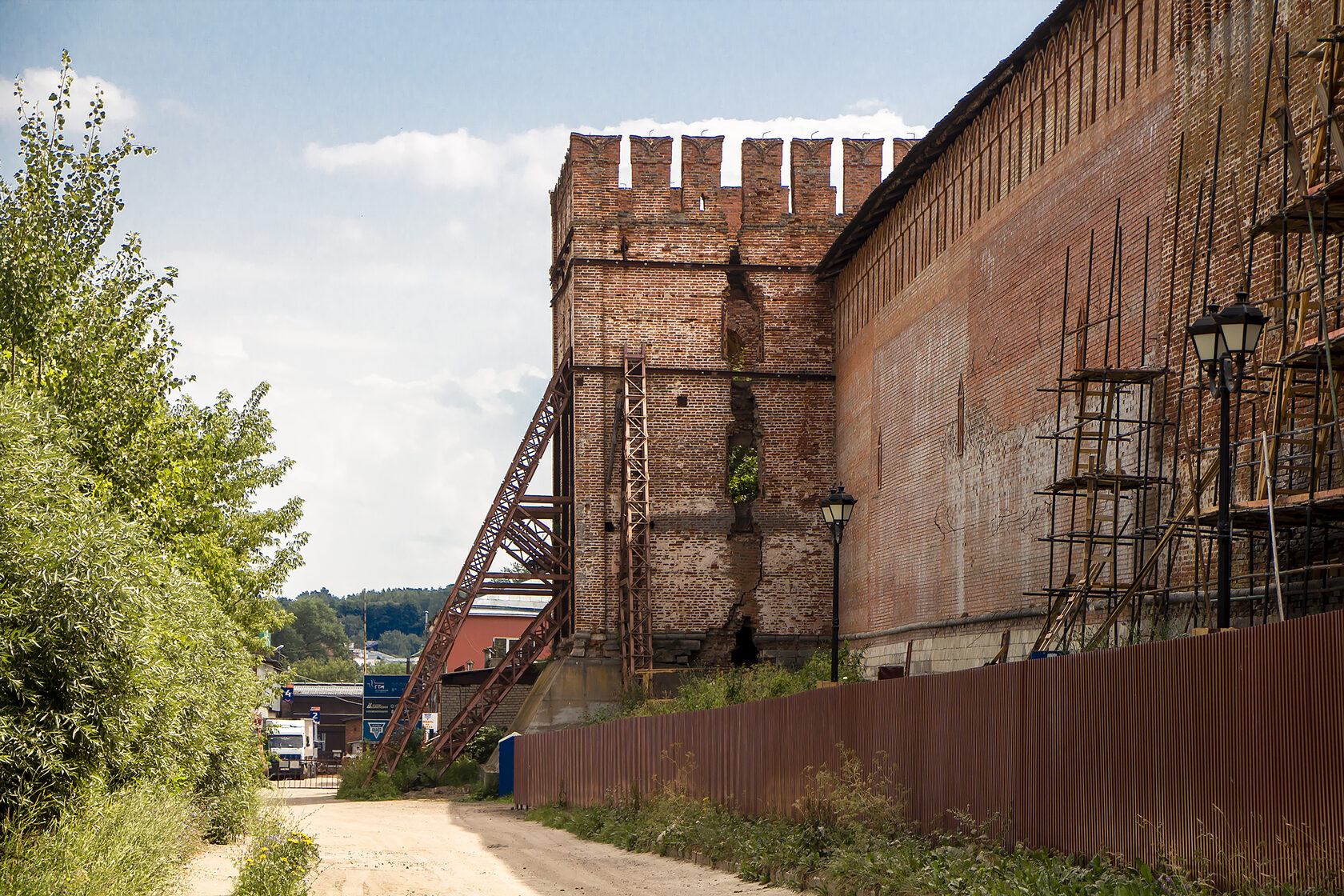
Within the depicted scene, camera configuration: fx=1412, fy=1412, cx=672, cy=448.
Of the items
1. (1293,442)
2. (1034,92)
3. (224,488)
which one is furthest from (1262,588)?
(224,488)

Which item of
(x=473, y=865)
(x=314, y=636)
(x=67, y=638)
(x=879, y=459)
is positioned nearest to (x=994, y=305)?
(x=879, y=459)

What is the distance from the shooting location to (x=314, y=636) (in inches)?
5645

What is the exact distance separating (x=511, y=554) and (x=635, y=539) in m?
3.20

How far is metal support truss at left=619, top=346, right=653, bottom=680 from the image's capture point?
3088 centimetres

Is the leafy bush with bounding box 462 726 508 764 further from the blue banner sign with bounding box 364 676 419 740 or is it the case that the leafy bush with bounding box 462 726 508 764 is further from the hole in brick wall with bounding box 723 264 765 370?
the hole in brick wall with bounding box 723 264 765 370

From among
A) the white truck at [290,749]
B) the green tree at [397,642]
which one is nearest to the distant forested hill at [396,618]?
the green tree at [397,642]

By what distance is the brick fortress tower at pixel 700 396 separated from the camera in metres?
31.3

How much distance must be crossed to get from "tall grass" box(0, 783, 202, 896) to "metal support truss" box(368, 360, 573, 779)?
771 inches

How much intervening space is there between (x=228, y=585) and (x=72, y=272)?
7.20 meters

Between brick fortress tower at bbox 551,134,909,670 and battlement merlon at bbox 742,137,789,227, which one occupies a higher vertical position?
battlement merlon at bbox 742,137,789,227

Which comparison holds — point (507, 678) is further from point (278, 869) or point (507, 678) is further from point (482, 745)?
point (278, 869)

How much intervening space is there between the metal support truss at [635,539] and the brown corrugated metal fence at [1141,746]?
50.3ft

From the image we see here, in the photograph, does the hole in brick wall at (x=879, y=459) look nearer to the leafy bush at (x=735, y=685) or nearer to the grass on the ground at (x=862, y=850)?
the leafy bush at (x=735, y=685)

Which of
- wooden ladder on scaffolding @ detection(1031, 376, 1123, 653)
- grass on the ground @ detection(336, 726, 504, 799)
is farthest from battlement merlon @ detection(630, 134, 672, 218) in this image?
wooden ladder on scaffolding @ detection(1031, 376, 1123, 653)
